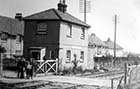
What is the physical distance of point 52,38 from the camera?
24.9m

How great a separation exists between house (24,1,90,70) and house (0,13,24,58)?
11657mm

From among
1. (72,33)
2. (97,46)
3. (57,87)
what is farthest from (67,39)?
(97,46)

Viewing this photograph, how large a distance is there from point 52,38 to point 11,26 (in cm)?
1980

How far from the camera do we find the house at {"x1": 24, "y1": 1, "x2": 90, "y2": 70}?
24.5m

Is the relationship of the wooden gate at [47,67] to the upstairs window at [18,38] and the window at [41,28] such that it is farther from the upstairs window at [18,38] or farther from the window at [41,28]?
the upstairs window at [18,38]

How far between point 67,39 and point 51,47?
7.46 feet

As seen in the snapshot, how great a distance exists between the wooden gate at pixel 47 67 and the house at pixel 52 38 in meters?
0.80

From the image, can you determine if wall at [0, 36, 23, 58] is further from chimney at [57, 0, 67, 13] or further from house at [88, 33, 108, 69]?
house at [88, 33, 108, 69]

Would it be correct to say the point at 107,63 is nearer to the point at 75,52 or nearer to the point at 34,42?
the point at 75,52

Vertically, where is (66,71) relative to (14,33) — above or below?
below

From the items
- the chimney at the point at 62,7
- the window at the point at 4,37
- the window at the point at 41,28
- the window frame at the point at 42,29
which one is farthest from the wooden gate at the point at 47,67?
the window at the point at 4,37

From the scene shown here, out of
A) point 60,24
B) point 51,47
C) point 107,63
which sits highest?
point 60,24

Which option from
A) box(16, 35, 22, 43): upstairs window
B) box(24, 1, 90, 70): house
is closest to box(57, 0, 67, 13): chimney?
box(24, 1, 90, 70): house

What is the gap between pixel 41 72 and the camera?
21672 mm
